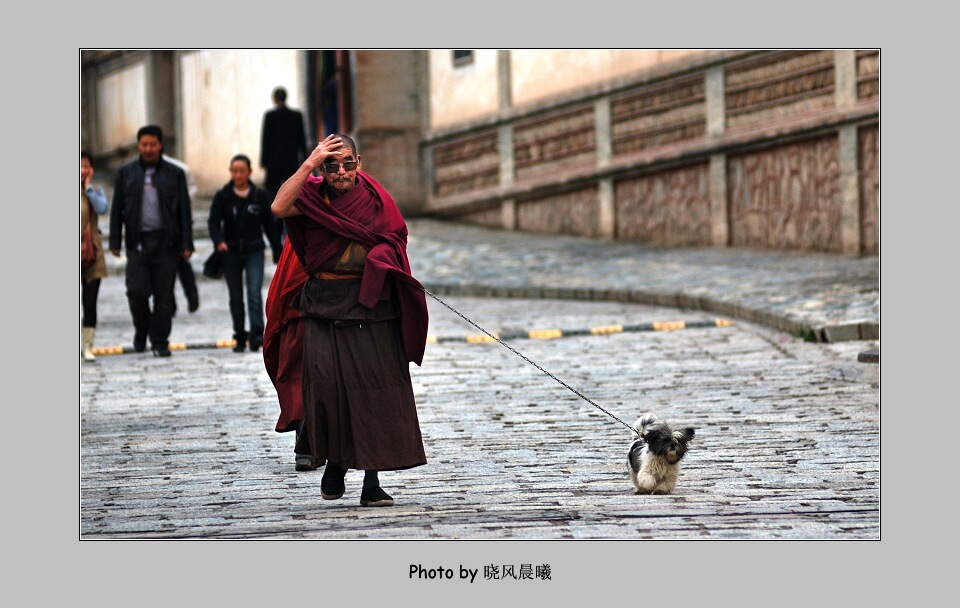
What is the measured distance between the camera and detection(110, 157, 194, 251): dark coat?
13.5m

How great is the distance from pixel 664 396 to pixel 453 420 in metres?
1.66

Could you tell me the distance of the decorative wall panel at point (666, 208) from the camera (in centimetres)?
2180

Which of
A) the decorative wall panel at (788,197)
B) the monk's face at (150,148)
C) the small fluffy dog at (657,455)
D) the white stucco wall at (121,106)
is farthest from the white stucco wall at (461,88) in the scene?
the small fluffy dog at (657,455)

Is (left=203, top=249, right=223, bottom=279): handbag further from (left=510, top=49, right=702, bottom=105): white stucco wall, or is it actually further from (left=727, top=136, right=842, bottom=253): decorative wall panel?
(left=510, top=49, right=702, bottom=105): white stucco wall

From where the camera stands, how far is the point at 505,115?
24.8 metres

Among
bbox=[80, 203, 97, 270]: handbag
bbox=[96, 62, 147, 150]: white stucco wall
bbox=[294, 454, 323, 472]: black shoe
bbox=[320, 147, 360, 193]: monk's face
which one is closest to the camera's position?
bbox=[320, 147, 360, 193]: monk's face

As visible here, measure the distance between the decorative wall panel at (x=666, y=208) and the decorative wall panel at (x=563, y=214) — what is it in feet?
1.93

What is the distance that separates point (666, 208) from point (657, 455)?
1441 centimetres

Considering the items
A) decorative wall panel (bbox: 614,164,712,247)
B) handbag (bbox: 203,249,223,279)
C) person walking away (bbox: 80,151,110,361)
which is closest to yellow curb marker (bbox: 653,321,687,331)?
handbag (bbox: 203,249,223,279)

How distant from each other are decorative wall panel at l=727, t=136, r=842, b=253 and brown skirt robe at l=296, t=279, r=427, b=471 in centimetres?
1242

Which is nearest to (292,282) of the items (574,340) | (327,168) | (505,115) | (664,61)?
(327,168)

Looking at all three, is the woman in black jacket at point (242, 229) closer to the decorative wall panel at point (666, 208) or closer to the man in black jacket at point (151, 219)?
the man in black jacket at point (151, 219)

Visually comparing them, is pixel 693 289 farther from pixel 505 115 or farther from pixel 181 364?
pixel 505 115

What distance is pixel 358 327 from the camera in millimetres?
8055
